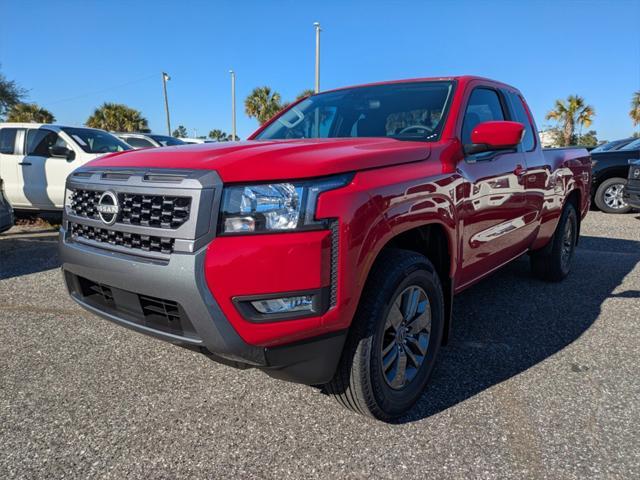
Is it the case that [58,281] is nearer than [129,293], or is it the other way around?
[129,293]

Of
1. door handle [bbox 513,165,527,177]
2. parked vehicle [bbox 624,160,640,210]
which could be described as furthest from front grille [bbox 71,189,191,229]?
parked vehicle [bbox 624,160,640,210]

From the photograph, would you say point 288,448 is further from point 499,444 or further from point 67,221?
point 67,221

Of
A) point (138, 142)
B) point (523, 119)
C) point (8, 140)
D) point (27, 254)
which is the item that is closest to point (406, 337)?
point (523, 119)

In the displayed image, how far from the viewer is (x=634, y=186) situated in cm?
837

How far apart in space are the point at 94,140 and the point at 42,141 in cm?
74

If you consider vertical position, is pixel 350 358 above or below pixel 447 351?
above

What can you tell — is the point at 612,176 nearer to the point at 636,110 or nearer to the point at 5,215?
the point at 5,215

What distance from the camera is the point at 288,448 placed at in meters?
2.04

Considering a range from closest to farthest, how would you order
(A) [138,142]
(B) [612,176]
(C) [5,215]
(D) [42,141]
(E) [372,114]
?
(E) [372,114]
(C) [5,215]
(D) [42,141]
(B) [612,176]
(A) [138,142]

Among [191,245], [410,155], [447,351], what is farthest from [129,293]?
[447,351]

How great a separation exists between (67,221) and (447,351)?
94.2 inches

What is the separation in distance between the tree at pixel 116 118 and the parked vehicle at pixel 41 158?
26.6m

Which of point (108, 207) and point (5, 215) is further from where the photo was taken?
point (5, 215)

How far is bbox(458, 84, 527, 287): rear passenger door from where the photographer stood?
8.85ft
